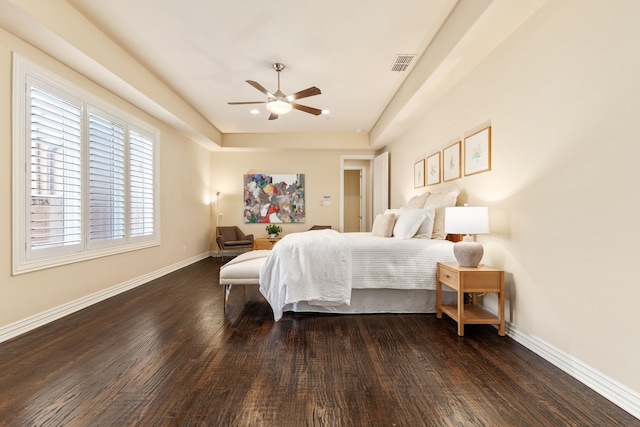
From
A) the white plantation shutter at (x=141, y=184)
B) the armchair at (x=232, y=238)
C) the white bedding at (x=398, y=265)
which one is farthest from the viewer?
the armchair at (x=232, y=238)

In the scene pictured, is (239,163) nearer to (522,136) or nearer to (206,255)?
(206,255)

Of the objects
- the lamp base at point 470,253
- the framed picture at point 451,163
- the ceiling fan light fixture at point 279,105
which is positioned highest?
the ceiling fan light fixture at point 279,105

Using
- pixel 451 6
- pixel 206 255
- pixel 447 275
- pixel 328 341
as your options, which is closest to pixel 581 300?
pixel 447 275

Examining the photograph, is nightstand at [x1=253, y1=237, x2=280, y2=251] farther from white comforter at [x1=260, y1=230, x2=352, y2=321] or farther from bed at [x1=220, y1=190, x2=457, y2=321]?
white comforter at [x1=260, y1=230, x2=352, y2=321]

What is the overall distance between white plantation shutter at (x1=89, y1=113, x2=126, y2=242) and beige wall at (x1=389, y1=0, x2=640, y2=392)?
422 cm

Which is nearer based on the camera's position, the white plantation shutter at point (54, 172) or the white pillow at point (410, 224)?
the white plantation shutter at point (54, 172)

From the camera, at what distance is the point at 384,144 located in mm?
6188

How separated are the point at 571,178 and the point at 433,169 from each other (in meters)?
2.14

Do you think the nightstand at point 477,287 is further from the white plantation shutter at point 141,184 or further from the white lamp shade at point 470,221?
the white plantation shutter at point 141,184

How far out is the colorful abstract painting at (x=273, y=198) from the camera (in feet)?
22.4

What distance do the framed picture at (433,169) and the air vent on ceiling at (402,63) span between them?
3.80ft

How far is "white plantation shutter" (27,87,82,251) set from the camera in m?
2.57

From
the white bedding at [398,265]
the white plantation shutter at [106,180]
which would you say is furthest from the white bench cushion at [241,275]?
the white plantation shutter at [106,180]

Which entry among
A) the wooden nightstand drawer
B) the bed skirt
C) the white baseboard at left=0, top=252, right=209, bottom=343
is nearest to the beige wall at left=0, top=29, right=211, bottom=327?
the white baseboard at left=0, top=252, right=209, bottom=343
